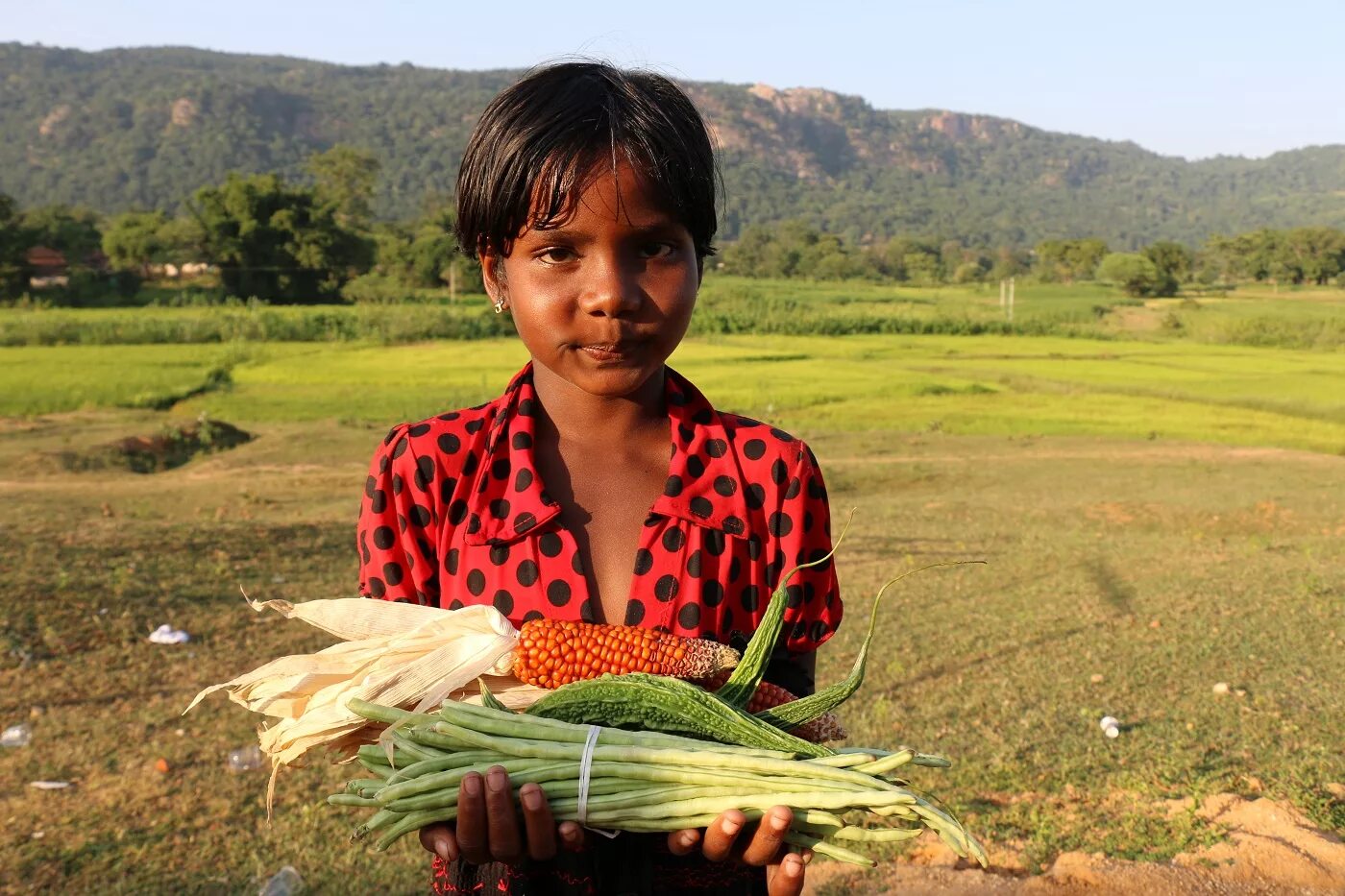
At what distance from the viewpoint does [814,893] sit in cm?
411

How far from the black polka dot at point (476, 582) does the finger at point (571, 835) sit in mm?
457

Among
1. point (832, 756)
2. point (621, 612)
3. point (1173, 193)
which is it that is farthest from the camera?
point (1173, 193)

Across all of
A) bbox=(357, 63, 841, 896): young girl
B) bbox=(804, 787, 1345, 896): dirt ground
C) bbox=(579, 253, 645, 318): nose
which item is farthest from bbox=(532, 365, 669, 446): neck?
bbox=(804, 787, 1345, 896): dirt ground

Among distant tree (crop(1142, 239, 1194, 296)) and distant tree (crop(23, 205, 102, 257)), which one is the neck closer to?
distant tree (crop(1142, 239, 1194, 296))

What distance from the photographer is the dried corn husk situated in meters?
1.64

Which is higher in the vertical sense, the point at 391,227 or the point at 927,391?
the point at 391,227

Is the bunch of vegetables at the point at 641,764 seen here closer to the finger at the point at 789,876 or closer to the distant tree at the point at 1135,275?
the finger at the point at 789,876

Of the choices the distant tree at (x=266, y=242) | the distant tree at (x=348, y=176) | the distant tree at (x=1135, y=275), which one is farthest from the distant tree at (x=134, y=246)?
the distant tree at (x=1135, y=275)

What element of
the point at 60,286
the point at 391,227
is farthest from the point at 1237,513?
the point at 391,227

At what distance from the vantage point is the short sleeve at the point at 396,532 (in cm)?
188

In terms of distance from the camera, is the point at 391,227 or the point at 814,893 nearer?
the point at 814,893

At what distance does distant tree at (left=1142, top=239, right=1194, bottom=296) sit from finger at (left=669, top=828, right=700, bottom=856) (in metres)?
48.2

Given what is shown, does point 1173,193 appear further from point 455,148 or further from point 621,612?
point 621,612

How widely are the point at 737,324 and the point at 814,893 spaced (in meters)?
37.9
